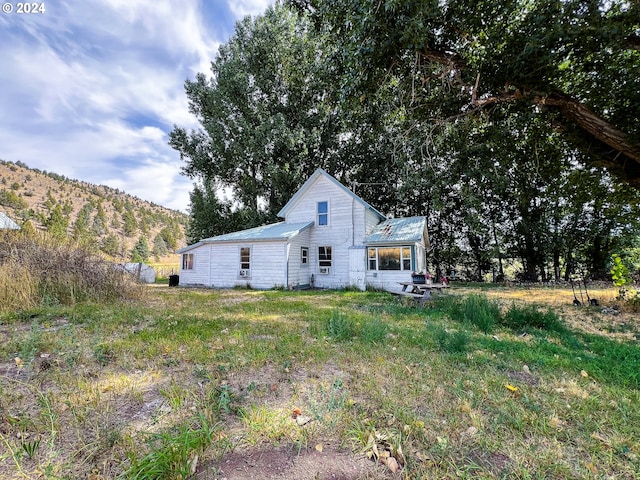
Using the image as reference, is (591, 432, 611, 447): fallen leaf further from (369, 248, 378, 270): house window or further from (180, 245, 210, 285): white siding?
(180, 245, 210, 285): white siding

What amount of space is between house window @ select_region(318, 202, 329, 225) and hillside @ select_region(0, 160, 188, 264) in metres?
32.6

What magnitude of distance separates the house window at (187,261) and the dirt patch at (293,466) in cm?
1642

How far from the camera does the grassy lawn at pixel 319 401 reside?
168 cm

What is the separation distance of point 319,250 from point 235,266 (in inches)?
187

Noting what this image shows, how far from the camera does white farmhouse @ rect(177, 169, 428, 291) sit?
13.6m

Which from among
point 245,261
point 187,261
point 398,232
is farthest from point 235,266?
point 398,232

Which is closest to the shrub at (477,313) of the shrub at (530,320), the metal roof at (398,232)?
the shrub at (530,320)

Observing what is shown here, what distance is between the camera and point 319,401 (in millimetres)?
2443

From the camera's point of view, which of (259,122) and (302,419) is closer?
(302,419)

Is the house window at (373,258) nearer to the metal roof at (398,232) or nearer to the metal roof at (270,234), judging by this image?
the metal roof at (398,232)

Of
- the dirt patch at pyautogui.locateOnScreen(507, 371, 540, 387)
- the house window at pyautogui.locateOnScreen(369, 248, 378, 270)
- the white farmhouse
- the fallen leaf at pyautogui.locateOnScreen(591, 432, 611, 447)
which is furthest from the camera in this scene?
the house window at pyautogui.locateOnScreen(369, 248, 378, 270)

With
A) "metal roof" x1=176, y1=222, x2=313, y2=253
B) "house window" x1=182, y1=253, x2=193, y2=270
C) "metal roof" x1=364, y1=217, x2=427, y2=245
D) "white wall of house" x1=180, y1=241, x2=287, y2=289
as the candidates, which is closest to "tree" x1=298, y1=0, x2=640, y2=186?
"metal roof" x1=364, y1=217, x2=427, y2=245

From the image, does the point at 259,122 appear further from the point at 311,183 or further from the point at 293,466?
the point at 293,466

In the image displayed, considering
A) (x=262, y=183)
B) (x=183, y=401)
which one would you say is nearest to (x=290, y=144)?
(x=262, y=183)
